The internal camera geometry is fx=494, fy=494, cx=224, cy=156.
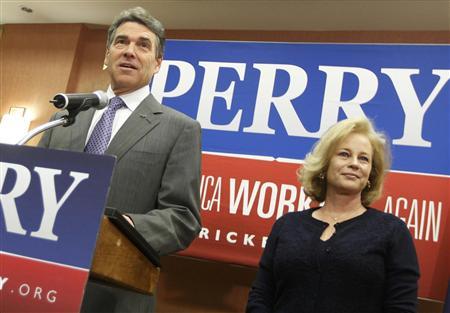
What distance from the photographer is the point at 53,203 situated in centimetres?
78

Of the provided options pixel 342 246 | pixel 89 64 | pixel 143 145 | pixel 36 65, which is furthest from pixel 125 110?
pixel 36 65

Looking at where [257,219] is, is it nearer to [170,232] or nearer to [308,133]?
[308,133]

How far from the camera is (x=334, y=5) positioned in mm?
3049

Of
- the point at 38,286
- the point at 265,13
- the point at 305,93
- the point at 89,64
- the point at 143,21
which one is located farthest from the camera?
the point at 89,64

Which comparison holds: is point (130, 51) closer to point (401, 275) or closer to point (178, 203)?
point (178, 203)

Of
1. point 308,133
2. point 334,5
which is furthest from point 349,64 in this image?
point 334,5

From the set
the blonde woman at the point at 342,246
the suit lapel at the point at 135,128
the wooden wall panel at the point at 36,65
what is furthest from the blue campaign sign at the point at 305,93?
the wooden wall panel at the point at 36,65

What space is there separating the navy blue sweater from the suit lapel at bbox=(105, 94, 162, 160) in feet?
1.95

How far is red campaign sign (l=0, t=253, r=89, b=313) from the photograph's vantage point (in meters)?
0.73

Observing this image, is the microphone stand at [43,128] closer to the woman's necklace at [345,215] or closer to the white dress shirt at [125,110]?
the white dress shirt at [125,110]

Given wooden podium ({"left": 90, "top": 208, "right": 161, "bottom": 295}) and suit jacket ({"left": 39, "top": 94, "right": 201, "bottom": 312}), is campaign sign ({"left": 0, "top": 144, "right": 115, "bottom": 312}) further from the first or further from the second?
suit jacket ({"left": 39, "top": 94, "right": 201, "bottom": 312})

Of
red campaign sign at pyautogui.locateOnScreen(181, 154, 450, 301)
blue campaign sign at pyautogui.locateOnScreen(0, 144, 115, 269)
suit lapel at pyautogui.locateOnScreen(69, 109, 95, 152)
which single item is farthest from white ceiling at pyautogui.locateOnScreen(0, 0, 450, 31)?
blue campaign sign at pyautogui.locateOnScreen(0, 144, 115, 269)

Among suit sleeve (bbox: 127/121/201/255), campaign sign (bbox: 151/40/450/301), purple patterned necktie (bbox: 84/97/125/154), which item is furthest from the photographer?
campaign sign (bbox: 151/40/450/301)

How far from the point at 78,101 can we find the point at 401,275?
1017 mm
